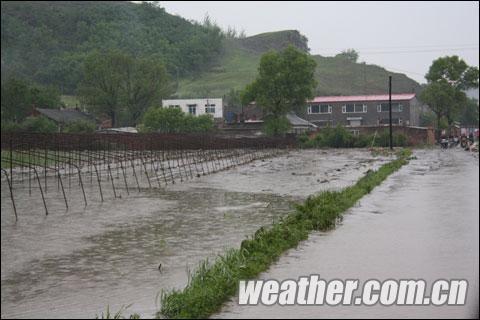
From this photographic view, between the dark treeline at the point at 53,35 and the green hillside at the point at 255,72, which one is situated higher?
the green hillside at the point at 255,72

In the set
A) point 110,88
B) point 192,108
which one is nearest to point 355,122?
point 192,108

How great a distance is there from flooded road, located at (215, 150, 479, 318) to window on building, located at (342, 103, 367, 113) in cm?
5378

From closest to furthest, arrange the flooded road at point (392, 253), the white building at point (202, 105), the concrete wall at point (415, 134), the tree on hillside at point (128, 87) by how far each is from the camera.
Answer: the flooded road at point (392, 253), the concrete wall at point (415, 134), the tree on hillside at point (128, 87), the white building at point (202, 105)

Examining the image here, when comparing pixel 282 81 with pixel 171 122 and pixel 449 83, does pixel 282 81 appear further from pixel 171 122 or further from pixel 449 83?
pixel 449 83

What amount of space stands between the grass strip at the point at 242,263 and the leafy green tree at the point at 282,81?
133 feet

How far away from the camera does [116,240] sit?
902cm

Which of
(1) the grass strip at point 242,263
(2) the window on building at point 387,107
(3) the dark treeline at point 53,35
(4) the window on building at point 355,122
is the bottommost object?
(1) the grass strip at point 242,263

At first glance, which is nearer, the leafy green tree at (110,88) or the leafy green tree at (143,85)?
the leafy green tree at (110,88)

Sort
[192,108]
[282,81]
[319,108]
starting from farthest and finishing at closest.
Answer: [319,108]
[192,108]
[282,81]

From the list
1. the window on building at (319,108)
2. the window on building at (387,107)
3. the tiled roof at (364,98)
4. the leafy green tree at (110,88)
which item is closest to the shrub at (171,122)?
the leafy green tree at (110,88)

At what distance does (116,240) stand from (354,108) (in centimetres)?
5733

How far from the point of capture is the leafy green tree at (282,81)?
5112 cm

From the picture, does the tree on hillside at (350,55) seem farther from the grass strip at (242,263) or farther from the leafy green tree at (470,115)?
the grass strip at (242,263)

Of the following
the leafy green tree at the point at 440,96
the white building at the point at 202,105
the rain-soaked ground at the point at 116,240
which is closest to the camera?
the rain-soaked ground at the point at 116,240
